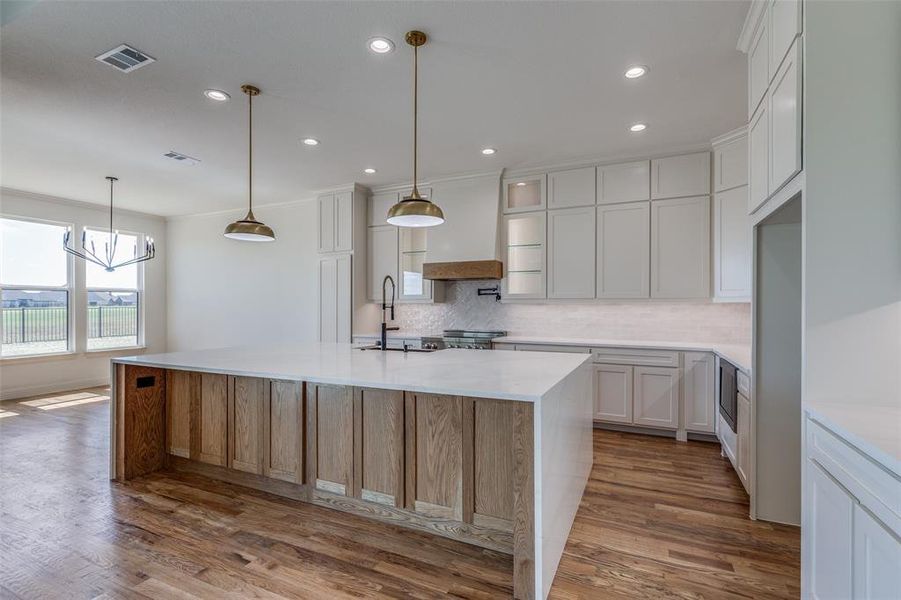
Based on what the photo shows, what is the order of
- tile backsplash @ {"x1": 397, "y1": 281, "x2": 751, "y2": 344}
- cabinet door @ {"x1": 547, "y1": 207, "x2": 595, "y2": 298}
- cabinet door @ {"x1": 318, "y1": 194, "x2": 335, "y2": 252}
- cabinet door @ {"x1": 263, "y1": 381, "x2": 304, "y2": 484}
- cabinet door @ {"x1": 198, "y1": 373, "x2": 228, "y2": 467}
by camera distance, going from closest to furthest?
cabinet door @ {"x1": 263, "y1": 381, "x2": 304, "y2": 484}
cabinet door @ {"x1": 198, "y1": 373, "x2": 228, "y2": 467}
tile backsplash @ {"x1": 397, "y1": 281, "x2": 751, "y2": 344}
cabinet door @ {"x1": 547, "y1": 207, "x2": 595, "y2": 298}
cabinet door @ {"x1": 318, "y1": 194, "x2": 335, "y2": 252}

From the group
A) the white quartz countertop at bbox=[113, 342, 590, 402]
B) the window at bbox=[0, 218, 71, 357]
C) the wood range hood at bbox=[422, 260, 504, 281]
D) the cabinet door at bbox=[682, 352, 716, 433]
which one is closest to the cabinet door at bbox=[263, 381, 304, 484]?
the white quartz countertop at bbox=[113, 342, 590, 402]

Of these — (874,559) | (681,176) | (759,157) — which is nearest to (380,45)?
(759,157)

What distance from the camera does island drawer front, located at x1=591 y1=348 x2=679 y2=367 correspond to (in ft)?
12.9

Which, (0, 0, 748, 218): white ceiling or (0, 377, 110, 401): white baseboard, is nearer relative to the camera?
(0, 0, 748, 218): white ceiling

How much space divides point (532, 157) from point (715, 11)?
7.46 ft

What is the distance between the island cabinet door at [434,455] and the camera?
212 cm

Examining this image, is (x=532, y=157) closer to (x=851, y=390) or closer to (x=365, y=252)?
(x=365, y=252)

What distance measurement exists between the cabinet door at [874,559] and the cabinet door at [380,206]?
4994mm

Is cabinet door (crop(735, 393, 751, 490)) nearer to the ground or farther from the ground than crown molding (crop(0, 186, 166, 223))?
nearer to the ground

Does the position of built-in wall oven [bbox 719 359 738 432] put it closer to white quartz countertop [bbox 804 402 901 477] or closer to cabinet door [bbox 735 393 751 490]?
cabinet door [bbox 735 393 751 490]

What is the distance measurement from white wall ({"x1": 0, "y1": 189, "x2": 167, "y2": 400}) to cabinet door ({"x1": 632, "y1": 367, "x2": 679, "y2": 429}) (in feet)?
24.9

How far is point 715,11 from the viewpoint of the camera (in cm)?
220

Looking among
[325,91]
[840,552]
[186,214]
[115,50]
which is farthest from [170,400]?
[186,214]

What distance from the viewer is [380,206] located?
18.3 ft
